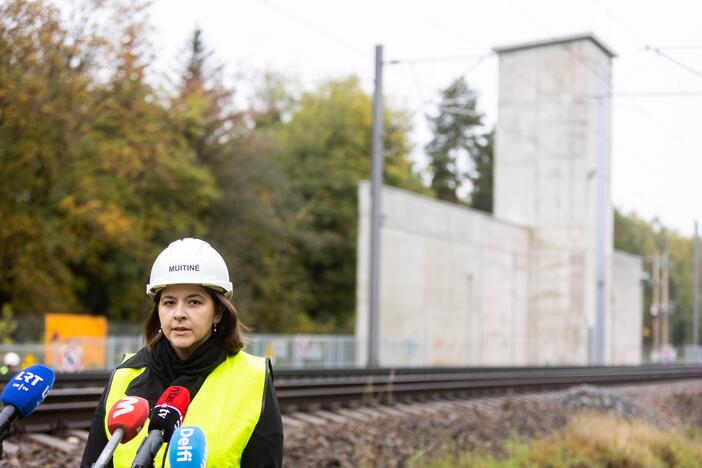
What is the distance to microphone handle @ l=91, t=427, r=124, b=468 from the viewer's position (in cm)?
271

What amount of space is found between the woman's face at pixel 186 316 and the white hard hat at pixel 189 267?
5 cm

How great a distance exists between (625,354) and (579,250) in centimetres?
1116

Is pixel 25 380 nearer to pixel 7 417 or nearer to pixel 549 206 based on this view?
pixel 7 417

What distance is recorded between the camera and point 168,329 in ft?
11.7

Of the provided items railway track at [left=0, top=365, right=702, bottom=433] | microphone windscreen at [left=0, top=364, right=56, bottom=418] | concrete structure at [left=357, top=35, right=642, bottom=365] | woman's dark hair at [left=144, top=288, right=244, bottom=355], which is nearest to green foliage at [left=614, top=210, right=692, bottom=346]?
concrete structure at [left=357, top=35, right=642, bottom=365]

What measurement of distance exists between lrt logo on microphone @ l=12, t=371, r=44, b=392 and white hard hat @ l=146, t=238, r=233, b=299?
0.61 metres

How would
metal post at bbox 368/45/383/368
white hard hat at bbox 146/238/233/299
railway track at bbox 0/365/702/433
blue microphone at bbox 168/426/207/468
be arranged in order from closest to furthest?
1. blue microphone at bbox 168/426/207/468
2. white hard hat at bbox 146/238/233/299
3. railway track at bbox 0/365/702/433
4. metal post at bbox 368/45/383/368

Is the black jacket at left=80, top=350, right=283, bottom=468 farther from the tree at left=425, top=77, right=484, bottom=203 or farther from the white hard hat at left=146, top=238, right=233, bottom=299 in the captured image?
the tree at left=425, top=77, right=484, bottom=203

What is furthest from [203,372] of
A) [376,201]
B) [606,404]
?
[376,201]

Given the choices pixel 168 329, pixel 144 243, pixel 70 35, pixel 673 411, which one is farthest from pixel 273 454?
pixel 144 243

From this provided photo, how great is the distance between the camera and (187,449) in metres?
2.53

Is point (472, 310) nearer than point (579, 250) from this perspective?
Yes

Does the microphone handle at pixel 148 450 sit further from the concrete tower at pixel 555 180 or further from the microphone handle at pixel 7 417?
the concrete tower at pixel 555 180

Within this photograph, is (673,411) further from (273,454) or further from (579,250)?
(579,250)
